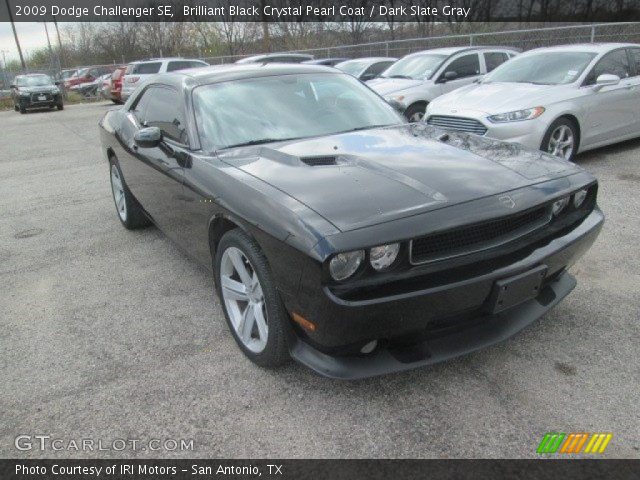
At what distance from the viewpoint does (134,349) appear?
10.0ft

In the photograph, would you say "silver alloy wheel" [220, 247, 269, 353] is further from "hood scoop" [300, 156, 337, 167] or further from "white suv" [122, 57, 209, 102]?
"white suv" [122, 57, 209, 102]

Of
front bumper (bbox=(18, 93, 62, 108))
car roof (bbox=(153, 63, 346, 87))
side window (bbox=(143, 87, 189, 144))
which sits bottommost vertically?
front bumper (bbox=(18, 93, 62, 108))

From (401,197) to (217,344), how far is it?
145cm

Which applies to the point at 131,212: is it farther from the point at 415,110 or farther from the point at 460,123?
the point at 415,110

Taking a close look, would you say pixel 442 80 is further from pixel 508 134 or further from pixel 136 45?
pixel 136 45

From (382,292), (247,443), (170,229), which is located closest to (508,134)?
(170,229)

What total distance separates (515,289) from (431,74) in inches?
297

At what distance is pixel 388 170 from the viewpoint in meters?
2.64

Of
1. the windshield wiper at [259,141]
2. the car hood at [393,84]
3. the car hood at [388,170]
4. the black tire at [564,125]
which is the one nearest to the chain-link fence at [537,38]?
the car hood at [393,84]

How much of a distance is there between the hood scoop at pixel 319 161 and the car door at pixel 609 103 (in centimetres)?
477

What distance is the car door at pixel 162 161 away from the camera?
3.43m

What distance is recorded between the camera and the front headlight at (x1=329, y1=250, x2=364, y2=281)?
2102 millimetres

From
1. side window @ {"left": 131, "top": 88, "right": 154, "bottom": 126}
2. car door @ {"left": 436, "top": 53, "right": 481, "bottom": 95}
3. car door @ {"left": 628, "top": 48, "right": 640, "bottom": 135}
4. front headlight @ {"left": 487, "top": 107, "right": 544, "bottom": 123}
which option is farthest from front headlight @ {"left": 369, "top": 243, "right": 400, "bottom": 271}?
car door @ {"left": 436, "top": 53, "right": 481, "bottom": 95}

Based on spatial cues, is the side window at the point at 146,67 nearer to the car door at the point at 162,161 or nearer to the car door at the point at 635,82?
the car door at the point at 162,161
